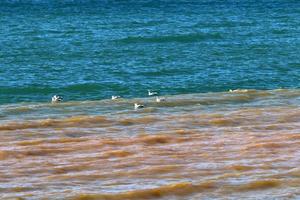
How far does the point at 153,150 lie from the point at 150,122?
6.94 feet

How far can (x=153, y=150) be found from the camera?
1212 cm

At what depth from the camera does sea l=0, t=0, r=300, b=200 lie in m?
10.4

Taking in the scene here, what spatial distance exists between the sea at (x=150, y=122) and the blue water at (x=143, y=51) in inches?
2.9

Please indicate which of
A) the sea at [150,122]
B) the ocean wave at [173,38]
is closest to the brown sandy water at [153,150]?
the sea at [150,122]

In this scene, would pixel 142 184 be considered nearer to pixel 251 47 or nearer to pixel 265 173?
pixel 265 173

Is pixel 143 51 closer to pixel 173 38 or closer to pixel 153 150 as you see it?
pixel 173 38

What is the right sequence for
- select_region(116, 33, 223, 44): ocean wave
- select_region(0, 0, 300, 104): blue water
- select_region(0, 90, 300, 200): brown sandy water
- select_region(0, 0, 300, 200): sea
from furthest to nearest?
select_region(116, 33, 223, 44): ocean wave
select_region(0, 0, 300, 104): blue water
select_region(0, 0, 300, 200): sea
select_region(0, 90, 300, 200): brown sandy water

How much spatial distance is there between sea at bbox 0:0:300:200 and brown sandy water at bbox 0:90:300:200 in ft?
0.05

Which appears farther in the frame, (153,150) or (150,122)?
(150,122)

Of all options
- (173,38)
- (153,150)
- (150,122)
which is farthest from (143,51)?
(153,150)

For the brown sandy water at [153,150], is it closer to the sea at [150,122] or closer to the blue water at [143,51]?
the sea at [150,122]

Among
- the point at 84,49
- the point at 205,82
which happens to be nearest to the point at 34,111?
the point at 205,82

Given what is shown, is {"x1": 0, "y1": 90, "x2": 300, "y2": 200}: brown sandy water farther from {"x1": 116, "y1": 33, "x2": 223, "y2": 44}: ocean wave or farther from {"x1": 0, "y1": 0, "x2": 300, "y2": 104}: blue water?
{"x1": 116, "y1": 33, "x2": 223, "y2": 44}: ocean wave

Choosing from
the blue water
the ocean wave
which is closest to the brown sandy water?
the blue water
